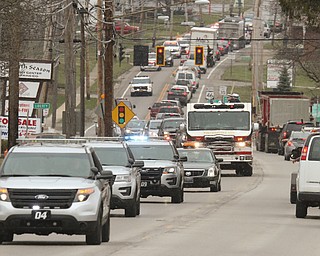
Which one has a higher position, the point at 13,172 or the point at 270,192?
the point at 13,172

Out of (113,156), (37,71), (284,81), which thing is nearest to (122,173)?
(113,156)

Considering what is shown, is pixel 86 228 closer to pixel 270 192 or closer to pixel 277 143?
pixel 270 192

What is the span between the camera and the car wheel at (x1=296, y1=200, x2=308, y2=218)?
26.4 meters

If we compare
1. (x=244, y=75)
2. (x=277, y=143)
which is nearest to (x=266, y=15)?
(x=244, y=75)

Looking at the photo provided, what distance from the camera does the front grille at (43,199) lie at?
18.5m

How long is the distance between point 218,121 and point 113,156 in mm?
19798

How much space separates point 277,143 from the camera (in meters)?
A: 73.5

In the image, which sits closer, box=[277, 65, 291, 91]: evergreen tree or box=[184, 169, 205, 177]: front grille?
box=[184, 169, 205, 177]: front grille

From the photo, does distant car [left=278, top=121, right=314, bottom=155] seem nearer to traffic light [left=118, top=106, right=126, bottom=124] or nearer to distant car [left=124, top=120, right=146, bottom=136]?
distant car [left=124, top=120, right=146, bottom=136]

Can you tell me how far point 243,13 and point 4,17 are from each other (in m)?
141

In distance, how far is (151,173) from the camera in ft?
104

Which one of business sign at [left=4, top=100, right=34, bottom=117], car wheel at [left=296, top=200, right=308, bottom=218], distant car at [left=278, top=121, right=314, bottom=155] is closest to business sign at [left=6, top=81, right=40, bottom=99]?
business sign at [left=4, top=100, right=34, bottom=117]

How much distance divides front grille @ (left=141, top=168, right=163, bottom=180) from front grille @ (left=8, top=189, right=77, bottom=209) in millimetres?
12985

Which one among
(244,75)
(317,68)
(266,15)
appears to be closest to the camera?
(317,68)
